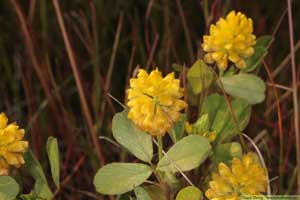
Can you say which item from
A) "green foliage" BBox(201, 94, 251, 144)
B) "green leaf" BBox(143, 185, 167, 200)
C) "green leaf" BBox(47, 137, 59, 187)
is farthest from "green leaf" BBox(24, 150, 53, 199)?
"green foliage" BBox(201, 94, 251, 144)

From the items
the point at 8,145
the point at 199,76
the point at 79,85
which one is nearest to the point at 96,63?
the point at 79,85

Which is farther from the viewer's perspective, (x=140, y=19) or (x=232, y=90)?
(x=140, y=19)

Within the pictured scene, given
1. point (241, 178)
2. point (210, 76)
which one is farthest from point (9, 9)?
point (241, 178)

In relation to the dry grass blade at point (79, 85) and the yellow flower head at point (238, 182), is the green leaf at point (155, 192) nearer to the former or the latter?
the yellow flower head at point (238, 182)

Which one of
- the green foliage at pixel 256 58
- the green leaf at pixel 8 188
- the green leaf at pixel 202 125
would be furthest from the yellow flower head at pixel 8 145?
the green foliage at pixel 256 58

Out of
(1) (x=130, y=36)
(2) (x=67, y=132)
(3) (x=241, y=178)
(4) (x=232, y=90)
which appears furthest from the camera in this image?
(1) (x=130, y=36)

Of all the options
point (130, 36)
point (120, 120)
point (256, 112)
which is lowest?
point (256, 112)

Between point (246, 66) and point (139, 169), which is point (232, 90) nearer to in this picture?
point (246, 66)
